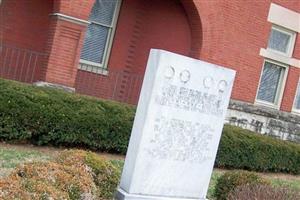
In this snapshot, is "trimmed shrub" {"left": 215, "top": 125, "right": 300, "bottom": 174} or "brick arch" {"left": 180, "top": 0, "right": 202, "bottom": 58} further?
"brick arch" {"left": 180, "top": 0, "right": 202, "bottom": 58}

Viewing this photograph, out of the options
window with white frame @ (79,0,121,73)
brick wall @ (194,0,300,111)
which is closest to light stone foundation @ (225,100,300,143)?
brick wall @ (194,0,300,111)

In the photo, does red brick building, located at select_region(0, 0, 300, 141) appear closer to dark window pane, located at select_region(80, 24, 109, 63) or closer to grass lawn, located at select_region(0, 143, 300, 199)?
dark window pane, located at select_region(80, 24, 109, 63)

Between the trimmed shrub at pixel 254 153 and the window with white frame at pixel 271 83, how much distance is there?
2485mm

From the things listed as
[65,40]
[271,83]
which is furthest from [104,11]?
[271,83]

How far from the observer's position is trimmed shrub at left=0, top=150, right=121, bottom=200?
206 inches

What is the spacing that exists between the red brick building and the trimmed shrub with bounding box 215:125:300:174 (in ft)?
6.02

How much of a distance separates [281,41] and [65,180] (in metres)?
12.5

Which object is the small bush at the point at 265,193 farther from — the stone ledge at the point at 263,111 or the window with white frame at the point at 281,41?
the window with white frame at the point at 281,41

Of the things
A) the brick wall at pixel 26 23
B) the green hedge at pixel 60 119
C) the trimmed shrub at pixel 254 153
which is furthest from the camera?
the brick wall at pixel 26 23

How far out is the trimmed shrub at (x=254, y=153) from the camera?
43.7 feet

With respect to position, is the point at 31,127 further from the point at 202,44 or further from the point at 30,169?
the point at 202,44

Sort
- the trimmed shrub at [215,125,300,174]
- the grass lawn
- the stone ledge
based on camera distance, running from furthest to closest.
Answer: the stone ledge, the trimmed shrub at [215,125,300,174], the grass lawn

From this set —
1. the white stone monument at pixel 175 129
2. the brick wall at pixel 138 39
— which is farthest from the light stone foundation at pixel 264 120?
the white stone monument at pixel 175 129

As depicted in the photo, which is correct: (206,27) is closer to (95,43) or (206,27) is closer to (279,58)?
(95,43)
